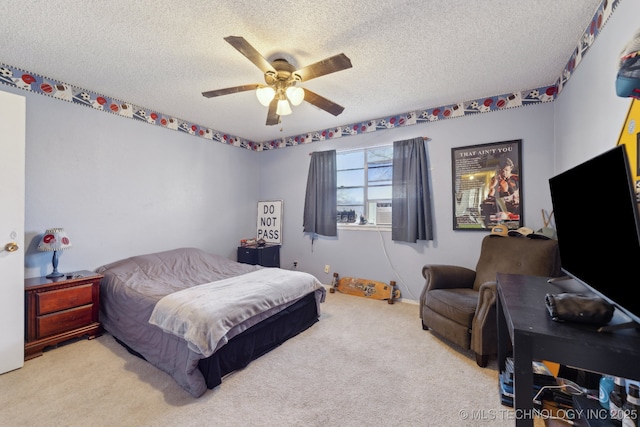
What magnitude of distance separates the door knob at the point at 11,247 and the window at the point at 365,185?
336 cm

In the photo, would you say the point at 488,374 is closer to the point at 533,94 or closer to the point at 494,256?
the point at 494,256

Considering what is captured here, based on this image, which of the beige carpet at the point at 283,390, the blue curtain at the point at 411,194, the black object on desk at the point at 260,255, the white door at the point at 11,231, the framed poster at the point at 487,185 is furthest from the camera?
the black object on desk at the point at 260,255

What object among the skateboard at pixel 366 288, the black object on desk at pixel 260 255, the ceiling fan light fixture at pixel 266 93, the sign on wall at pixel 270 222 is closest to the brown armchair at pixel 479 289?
the skateboard at pixel 366 288

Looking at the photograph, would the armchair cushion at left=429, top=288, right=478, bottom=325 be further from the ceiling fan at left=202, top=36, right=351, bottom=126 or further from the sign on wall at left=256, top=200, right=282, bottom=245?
the sign on wall at left=256, top=200, right=282, bottom=245

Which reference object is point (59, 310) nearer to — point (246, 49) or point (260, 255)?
point (260, 255)

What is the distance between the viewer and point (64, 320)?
7.80 feet

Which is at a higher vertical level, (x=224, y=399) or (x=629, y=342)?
(x=629, y=342)

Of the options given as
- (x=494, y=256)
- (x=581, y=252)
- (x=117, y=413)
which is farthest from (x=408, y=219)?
(x=117, y=413)

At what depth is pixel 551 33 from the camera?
6.33ft

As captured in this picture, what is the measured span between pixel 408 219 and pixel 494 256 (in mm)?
1038

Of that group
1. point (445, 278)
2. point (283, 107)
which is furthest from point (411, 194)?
point (283, 107)

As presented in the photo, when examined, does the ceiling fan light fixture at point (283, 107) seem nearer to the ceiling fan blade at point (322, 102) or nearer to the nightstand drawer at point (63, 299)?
the ceiling fan blade at point (322, 102)

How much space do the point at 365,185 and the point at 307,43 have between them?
7.47 feet

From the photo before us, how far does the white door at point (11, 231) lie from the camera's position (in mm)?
1949
